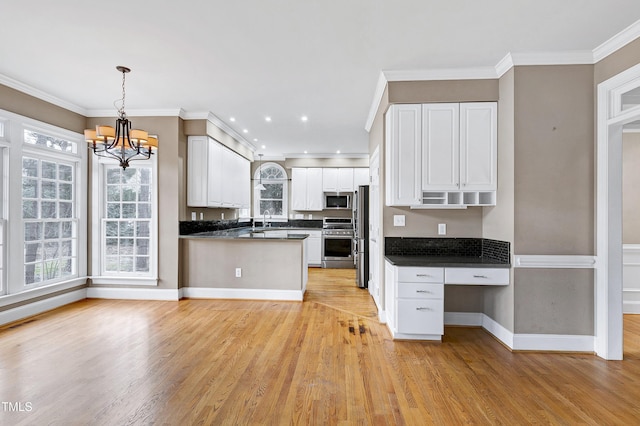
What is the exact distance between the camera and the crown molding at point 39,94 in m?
3.53

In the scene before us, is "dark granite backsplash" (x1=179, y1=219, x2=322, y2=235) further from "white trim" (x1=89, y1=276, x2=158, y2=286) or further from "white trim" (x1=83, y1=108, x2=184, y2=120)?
"white trim" (x1=83, y1=108, x2=184, y2=120)

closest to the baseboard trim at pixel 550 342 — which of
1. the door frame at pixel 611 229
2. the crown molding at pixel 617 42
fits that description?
the door frame at pixel 611 229

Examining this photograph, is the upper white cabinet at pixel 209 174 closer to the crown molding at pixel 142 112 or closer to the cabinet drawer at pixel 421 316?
the crown molding at pixel 142 112

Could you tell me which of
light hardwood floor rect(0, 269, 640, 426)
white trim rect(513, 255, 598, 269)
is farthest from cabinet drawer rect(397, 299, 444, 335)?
white trim rect(513, 255, 598, 269)

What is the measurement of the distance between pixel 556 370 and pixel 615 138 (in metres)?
2.06

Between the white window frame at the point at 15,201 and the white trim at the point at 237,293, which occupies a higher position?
the white window frame at the point at 15,201

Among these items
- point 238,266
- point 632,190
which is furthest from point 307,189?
point 632,190

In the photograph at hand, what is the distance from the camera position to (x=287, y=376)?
248 centimetres

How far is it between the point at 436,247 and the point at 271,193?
5465mm

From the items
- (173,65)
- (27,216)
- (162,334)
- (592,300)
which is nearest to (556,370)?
(592,300)

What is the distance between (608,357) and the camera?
2.76 m

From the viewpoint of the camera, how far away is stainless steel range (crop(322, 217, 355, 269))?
736cm

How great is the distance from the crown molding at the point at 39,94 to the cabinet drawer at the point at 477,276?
5.15 meters

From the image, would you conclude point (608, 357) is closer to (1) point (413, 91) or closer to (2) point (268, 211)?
(1) point (413, 91)
